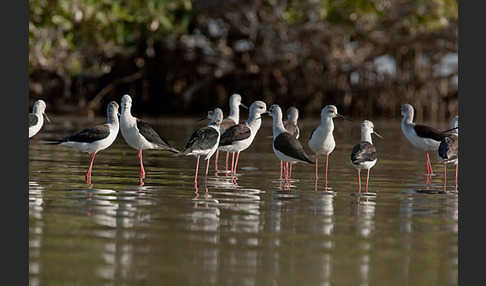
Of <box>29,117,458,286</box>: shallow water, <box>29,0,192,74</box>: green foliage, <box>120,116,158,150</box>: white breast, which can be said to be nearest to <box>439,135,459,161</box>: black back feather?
<box>29,117,458,286</box>: shallow water

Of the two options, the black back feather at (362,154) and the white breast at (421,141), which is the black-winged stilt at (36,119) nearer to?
the black back feather at (362,154)

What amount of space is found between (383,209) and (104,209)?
2.73 meters

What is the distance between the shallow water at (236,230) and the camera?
21.7 ft

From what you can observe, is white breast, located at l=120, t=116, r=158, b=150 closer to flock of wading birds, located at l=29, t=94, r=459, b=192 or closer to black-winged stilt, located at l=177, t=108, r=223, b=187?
flock of wading birds, located at l=29, t=94, r=459, b=192

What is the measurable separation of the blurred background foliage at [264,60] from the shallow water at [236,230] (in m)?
21.9

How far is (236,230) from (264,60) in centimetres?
3049

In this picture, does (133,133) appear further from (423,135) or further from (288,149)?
(423,135)

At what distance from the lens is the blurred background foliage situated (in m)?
36.2

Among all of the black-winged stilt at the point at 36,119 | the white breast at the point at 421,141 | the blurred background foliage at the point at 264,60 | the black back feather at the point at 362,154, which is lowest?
the black back feather at the point at 362,154

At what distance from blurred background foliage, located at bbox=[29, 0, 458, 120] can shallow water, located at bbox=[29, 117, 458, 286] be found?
862 inches

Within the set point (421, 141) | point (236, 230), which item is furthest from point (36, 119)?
point (236, 230)

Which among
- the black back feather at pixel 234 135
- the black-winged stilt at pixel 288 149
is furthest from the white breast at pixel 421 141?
the black back feather at pixel 234 135

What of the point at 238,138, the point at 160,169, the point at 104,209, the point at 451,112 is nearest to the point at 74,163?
the point at 160,169

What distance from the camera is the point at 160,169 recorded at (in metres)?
14.1
